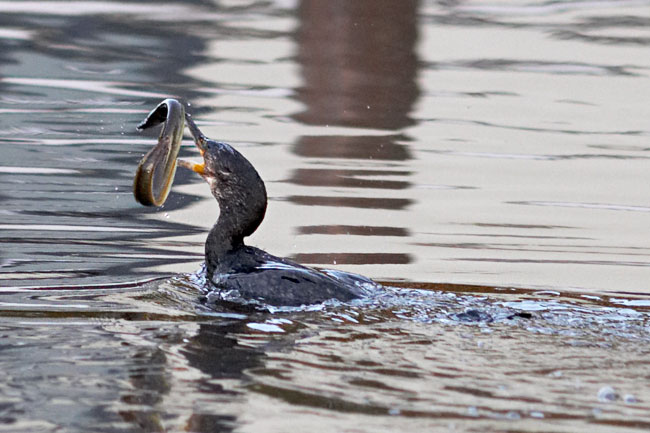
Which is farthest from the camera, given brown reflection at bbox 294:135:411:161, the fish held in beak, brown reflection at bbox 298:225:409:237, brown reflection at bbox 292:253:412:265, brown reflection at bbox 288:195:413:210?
brown reflection at bbox 294:135:411:161

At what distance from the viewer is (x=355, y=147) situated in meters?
11.8

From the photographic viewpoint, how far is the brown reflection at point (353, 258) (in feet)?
26.6

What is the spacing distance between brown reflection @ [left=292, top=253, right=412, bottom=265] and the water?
0.02 metres

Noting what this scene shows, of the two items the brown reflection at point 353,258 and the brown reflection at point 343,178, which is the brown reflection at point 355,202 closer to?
the brown reflection at point 343,178

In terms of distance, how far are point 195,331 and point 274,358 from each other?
0.65 metres

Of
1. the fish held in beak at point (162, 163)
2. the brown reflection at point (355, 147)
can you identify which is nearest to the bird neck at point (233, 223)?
the fish held in beak at point (162, 163)

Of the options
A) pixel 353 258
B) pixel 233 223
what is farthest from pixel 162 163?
pixel 353 258

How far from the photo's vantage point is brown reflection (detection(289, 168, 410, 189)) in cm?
1030

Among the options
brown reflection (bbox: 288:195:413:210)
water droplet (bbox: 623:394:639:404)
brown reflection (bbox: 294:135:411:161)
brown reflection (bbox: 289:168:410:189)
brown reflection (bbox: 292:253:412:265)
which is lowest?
water droplet (bbox: 623:394:639:404)

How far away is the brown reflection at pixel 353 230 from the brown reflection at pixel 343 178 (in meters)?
1.26

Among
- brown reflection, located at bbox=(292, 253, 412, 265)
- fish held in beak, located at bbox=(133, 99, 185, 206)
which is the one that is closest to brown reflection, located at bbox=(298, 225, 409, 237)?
brown reflection, located at bbox=(292, 253, 412, 265)

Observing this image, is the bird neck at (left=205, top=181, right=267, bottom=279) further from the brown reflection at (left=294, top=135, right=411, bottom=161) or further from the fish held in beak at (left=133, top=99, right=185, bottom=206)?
the brown reflection at (left=294, top=135, right=411, bottom=161)

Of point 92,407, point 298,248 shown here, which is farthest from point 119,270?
point 92,407

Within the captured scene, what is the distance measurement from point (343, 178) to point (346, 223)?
4.77 ft
